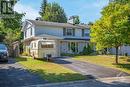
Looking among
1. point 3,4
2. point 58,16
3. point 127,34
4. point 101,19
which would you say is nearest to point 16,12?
point 3,4

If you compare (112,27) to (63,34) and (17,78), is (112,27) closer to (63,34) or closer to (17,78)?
(17,78)

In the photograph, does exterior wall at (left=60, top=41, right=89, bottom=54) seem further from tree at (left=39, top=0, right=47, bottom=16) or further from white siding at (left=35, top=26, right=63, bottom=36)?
tree at (left=39, top=0, right=47, bottom=16)

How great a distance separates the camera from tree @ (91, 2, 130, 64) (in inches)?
1063

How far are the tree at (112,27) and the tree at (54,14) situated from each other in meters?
58.0

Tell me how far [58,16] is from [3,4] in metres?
64.0

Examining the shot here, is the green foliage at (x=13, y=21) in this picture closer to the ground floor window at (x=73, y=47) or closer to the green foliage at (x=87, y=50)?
the ground floor window at (x=73, y=47)

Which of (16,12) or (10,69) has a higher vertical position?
(16,12)

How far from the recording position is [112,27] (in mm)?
27688

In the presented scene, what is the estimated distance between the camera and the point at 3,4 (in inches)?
999

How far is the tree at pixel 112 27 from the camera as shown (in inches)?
1063

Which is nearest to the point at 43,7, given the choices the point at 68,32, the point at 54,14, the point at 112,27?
the point at 54,14

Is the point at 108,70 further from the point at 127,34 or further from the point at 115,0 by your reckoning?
the point at 115,0

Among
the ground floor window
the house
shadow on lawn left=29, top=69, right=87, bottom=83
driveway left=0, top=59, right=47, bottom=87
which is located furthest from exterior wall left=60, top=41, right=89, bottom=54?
shadow on lawn left=29, top=69, right=87, bottom=83

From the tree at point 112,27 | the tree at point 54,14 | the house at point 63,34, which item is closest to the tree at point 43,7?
the tree at point 54,14
